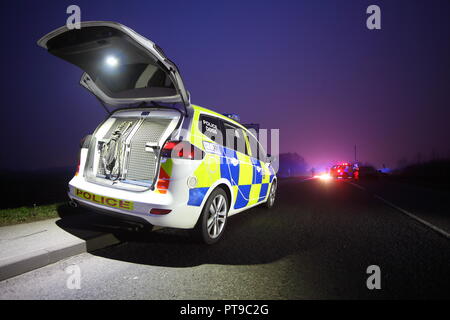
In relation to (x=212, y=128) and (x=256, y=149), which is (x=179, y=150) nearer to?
(x=212, y=128)

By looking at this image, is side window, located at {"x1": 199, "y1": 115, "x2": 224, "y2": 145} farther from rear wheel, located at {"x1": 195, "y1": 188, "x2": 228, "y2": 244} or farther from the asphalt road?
the asphalt road

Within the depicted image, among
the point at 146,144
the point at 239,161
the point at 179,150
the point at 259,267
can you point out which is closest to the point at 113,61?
the point at 146,144

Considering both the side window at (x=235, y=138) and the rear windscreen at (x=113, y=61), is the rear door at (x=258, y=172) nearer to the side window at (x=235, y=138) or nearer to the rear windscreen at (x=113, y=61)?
the side window at (x=235, y=138)

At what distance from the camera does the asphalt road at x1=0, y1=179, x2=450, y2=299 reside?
234 cm

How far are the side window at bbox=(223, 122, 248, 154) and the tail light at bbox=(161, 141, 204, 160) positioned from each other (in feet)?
3.76

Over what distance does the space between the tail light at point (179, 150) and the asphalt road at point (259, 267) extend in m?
1.18

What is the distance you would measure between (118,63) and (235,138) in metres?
2.16

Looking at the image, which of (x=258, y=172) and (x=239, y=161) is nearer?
(x=239, y=161)

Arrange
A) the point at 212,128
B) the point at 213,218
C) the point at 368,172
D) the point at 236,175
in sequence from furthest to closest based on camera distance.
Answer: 1. the point at 368,172
2. the point at 236,175
3. the point at 212,128
4. the point at 213,218

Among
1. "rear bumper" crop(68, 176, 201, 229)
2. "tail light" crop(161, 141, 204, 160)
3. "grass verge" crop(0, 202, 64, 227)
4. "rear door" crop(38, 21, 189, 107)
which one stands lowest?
"grass verge" crop(0, 202, 64, 227)

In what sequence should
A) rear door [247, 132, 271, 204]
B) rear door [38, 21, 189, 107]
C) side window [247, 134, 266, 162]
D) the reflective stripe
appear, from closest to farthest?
rear door [38, 21, 189, 107] → the reflective stripe → rear door [247, 132, 271, 204] → side window [247, 134, 266, 162]

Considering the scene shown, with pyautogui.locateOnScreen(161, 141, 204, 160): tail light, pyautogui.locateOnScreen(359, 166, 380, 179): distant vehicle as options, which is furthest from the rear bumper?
pyautogui.locateOnScreen(359, 166, 380, 179): distant vehicle

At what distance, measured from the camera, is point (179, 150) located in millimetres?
3068

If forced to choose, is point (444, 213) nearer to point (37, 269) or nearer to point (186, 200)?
point (186, 200)
